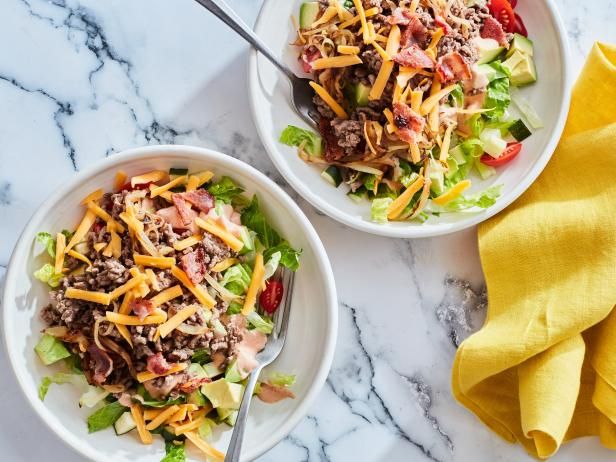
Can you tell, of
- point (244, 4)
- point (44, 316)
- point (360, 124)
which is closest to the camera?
point (44, 316)

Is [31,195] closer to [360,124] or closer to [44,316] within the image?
[44,316]

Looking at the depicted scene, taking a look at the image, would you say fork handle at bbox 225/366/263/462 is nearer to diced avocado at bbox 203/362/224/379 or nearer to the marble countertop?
diced avocado at bbox 203/362/224/379

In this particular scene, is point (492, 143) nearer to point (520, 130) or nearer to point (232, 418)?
point (520, 130)

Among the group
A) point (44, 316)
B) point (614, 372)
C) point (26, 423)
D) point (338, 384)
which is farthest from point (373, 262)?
point (26, 423)

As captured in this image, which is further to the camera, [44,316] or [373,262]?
[373,262]

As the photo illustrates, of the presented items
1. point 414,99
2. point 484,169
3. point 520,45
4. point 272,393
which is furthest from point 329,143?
point 272,393
